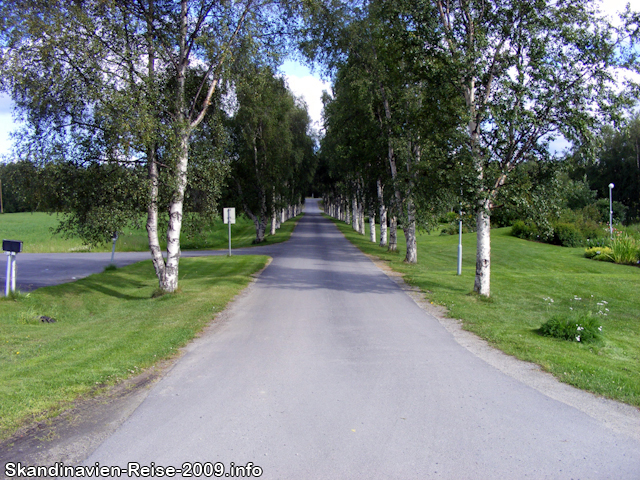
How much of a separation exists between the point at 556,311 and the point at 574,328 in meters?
3.98

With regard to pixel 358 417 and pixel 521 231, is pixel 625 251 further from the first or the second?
pixel 358 417

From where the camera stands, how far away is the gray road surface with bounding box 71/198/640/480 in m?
4.01

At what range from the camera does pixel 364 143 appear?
981 inches

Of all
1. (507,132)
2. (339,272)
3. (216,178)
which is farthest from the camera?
(339,272)

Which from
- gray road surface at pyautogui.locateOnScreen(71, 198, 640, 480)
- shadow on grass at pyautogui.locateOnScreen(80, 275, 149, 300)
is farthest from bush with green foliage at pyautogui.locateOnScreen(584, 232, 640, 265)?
shadow on grass at pyautogui.locateOnScreen(80, 275, 149, 300)

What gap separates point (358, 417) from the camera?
194 inches

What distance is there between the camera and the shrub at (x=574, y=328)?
348 inches

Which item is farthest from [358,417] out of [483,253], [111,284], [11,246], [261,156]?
[261,156]

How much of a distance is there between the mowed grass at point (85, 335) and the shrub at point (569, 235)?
22.7 meters

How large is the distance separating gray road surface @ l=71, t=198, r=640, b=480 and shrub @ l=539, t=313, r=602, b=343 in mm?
2357

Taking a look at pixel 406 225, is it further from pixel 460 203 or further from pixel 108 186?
pixel 108 186

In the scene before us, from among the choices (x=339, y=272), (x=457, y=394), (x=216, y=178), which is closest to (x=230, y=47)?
(x=216, y=178)

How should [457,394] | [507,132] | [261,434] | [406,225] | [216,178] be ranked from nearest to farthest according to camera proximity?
[261,434] → [457,394] → [507,132] → [216,178] → [406,225]

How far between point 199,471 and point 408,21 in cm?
1368
